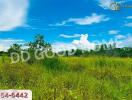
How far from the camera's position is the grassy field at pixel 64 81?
7914mm

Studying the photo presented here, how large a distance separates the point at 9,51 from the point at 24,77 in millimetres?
3133

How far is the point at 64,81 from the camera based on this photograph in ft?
29.9

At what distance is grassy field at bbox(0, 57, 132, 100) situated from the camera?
26.0 ft

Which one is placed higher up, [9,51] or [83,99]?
[9,51]

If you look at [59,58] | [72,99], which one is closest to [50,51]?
[59,58]

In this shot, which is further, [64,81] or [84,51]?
[84,51]

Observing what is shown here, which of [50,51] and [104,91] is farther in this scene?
[50,51]

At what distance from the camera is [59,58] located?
12.7 meters

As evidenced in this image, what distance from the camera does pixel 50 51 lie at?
41.1ft

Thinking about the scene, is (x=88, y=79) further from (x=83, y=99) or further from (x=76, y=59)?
(x=76, y=59)

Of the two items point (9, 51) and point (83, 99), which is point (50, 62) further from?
point (83, 99)

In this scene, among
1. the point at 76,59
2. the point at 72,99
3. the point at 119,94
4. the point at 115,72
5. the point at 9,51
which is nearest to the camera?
the point at 72,99

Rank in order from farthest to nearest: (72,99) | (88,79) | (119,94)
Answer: (88,79) < (119,94) < (72,99)

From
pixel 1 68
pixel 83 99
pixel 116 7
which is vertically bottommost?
pixel 83 99
